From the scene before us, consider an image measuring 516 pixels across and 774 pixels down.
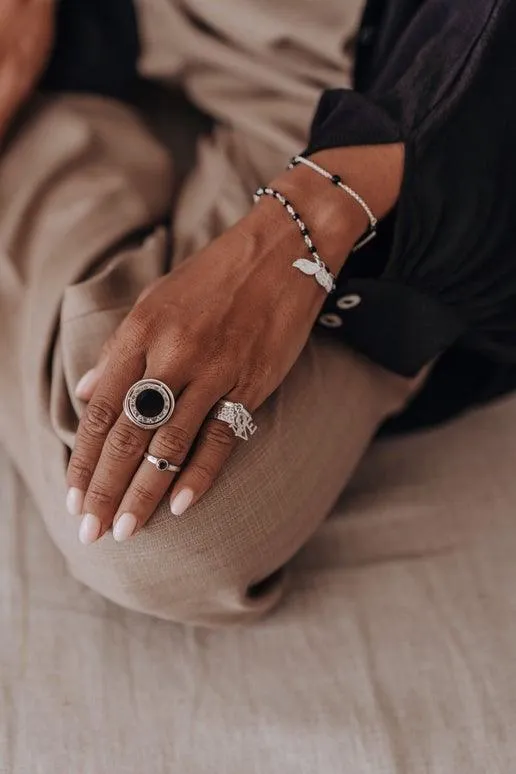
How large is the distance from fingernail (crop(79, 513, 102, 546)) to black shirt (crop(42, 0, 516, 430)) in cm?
24

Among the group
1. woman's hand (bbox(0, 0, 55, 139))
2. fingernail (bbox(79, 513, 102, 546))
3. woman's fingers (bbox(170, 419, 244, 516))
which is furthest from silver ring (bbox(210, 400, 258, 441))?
woman's hand (bbox(0, 0, 55, 139))

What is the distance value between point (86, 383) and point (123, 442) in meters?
0.07

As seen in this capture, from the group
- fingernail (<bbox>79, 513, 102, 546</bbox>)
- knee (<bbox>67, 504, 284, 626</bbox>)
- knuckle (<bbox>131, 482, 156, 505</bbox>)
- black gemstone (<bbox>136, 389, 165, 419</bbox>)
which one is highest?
black gemstone (<bbox>136, 389, 165, 419</bbox>)

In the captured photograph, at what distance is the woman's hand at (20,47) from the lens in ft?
2.38

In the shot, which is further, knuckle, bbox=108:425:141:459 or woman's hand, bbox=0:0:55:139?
woman's hand, bbox=0:0:55:139

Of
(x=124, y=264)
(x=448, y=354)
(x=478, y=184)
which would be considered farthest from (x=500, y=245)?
(x=124, y=264)

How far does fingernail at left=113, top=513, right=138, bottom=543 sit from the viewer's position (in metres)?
0.55

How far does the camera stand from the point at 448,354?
78 centimetres

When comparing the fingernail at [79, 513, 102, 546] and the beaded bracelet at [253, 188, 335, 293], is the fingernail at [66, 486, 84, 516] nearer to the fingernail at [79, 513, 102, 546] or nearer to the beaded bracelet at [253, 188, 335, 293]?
the fingernail at [79, 513, 102, 546]

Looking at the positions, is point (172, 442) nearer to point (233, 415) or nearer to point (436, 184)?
point (233, 415)

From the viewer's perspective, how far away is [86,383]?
59cm

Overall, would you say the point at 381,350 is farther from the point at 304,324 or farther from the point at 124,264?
the point at 124,264

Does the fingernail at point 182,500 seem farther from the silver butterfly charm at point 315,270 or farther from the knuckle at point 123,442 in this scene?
the silver butterfly charm at point 315,270

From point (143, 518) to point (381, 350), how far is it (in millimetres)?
243
